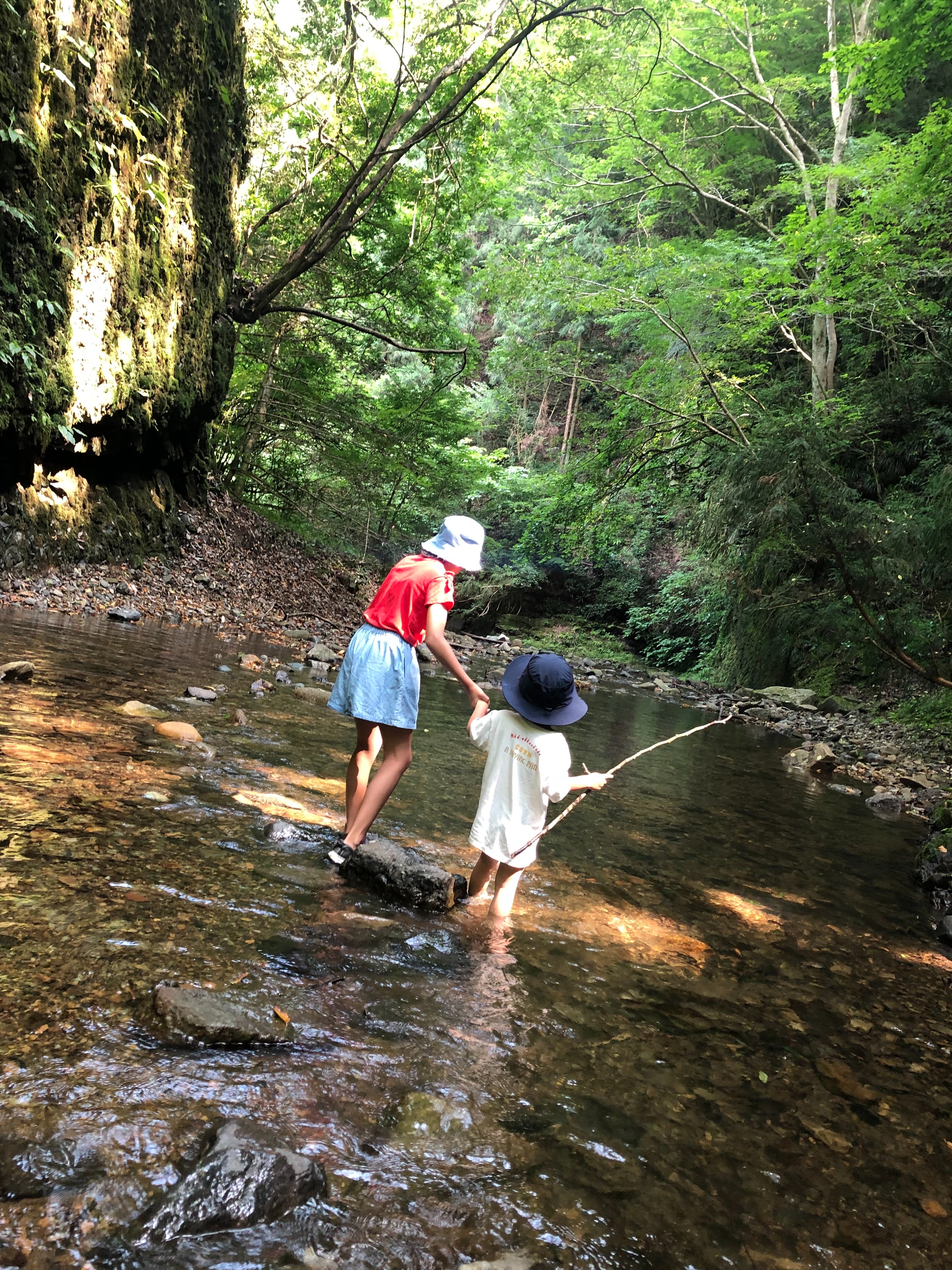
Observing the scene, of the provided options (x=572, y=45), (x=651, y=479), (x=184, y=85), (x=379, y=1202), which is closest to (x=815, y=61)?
(x=572, y=45)

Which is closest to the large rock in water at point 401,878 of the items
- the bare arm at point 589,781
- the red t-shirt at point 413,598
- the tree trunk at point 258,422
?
the bare arm at point 589,781

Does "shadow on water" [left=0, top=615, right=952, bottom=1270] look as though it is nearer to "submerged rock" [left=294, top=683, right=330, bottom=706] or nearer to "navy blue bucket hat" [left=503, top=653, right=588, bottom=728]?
"navy blue bucket hat" [left=503, top=653, right=588, bottom=728]

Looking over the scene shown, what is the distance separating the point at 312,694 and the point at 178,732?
113 inches

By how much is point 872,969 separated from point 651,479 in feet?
51.2

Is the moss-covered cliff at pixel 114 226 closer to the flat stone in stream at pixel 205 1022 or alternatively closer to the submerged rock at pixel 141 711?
the submerged rock at pixel 141 711

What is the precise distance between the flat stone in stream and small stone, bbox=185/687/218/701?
4192 millimetres

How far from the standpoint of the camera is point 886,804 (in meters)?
7.66

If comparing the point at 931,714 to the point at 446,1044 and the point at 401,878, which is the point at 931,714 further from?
the point at 446,1044

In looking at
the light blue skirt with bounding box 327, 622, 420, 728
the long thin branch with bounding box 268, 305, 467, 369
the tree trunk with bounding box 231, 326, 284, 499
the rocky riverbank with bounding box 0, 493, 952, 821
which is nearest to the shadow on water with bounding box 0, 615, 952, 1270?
the light blue skirt with bounding box 327, 622, 420, 728

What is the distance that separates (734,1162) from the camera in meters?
2.02

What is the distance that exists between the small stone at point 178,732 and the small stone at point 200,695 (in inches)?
41.0

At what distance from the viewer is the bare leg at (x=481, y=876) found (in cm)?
351

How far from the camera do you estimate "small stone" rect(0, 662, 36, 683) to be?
5016 millimetres

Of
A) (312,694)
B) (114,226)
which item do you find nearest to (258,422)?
(114,226)
